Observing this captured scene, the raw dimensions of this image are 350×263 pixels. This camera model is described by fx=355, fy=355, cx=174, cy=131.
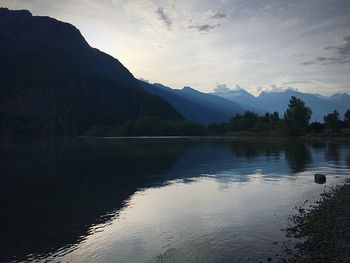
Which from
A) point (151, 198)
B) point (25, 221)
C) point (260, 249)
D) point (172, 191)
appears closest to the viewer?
point (260, 249)

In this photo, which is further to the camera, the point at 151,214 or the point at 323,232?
the point at 151,214

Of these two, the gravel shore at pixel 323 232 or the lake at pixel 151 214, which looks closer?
the gravel shore at pixel 323 232

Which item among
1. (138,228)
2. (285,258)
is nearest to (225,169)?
(138,228)

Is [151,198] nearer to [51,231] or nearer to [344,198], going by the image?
[51,231]

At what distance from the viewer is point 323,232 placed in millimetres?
30734

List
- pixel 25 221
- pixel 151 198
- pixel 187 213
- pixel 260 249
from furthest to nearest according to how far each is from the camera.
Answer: pixel 151 198, pixel 187 213, pixel 25 221, pixel 260 249

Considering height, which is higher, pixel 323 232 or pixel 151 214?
pixel 323 232

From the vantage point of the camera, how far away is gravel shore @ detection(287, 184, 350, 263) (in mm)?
25370

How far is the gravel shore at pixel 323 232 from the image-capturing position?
2537 cm

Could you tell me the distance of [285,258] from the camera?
25.9 m

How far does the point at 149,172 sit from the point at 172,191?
2541cm

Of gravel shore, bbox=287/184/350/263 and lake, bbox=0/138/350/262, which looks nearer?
gravel shore, bbox=287/184/350/263

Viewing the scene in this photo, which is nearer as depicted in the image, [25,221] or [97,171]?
[25,221]

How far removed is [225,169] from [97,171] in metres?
30.5
